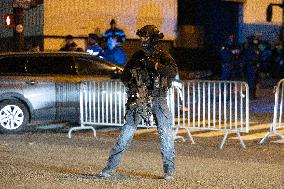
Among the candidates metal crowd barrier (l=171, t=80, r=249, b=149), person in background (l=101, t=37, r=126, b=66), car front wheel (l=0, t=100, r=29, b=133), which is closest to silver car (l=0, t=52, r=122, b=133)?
car front wheel (l=0, t=100, r=29, b=133)

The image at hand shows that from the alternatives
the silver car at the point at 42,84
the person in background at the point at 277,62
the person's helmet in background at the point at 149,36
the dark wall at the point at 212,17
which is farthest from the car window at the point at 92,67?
the person in background at the point at 277,62

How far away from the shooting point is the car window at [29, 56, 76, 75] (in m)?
14.6

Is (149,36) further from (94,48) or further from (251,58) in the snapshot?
(251,58)

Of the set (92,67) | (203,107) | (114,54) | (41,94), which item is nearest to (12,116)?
(41,94)

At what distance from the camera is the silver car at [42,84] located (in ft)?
46.0

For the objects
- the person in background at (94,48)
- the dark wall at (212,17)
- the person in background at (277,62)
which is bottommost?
the person in background at (277,62)

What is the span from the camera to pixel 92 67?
1495 centimetres

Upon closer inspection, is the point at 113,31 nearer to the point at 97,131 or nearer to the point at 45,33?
the point at 45,33

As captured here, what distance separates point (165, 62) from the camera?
870 cm

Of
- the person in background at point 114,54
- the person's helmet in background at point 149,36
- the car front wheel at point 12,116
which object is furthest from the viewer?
the person in background at point 114,54

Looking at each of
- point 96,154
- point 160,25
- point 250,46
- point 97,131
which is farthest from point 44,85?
point 160,25

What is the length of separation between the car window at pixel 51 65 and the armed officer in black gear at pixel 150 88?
605cm

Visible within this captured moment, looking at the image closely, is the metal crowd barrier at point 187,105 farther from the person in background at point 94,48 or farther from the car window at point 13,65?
the person in background at point 94,48

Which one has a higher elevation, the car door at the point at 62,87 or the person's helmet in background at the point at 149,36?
the person's helmet in background at the point at 149,36
